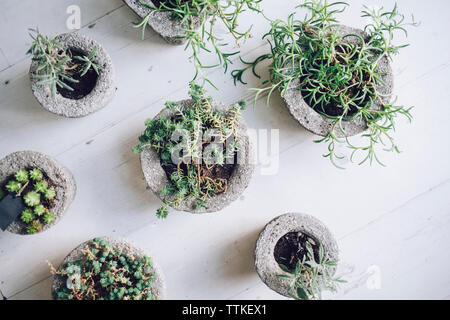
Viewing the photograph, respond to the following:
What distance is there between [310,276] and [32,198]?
113cm

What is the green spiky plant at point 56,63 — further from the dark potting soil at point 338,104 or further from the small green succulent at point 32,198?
the dark potting soil at point 338,104

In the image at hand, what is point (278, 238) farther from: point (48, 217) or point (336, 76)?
point (48, 217)

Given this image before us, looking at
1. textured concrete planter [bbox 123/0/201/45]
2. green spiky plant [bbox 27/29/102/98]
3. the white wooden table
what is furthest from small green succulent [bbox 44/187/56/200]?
textured concrete planter [bbox 123/0/201/45]

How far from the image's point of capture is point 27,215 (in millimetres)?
1553

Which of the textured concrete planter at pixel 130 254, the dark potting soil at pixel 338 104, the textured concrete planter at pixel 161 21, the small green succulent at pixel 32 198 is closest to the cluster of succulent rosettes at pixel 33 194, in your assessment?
the small green succulent at pixel 32 198

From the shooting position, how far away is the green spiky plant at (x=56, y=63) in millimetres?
1502

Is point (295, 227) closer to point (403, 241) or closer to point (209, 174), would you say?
point (209, 174)

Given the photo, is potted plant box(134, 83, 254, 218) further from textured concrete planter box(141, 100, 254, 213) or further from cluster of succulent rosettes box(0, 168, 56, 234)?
cluster of succulent rosettes box(0, 168, 56, 234)

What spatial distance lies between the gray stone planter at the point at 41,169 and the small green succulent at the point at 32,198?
0.07 m

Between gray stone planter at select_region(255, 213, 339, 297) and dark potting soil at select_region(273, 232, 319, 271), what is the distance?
0.05 m

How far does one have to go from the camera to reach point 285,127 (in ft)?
6.00

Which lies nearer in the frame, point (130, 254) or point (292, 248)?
point (130, 254)

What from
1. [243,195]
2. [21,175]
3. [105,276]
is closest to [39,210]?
[21,175]
